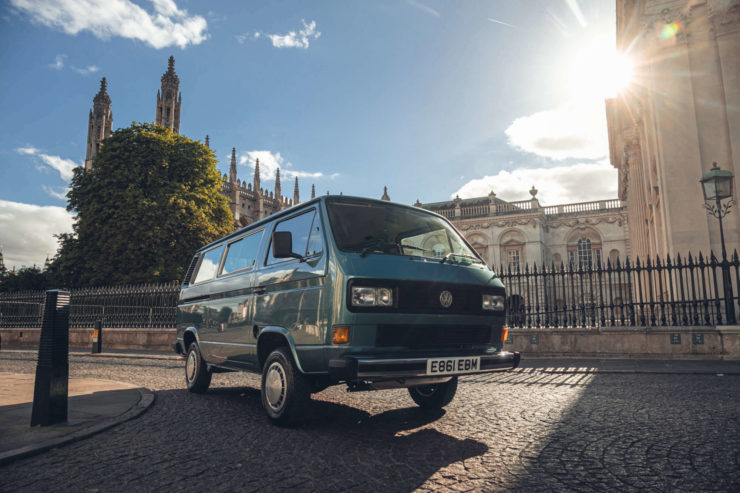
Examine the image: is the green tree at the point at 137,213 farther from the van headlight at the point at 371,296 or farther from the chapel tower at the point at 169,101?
the chapel tower at the point at 169,101

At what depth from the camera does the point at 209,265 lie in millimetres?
6340

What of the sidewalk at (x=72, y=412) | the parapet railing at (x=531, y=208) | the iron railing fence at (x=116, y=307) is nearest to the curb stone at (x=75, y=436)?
the sidewalk at (x=72, y=412)

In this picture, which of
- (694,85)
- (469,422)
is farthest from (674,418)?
(694,85)

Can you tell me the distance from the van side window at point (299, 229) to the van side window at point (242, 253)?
452 millimetres

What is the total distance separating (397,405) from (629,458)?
2.56 metres

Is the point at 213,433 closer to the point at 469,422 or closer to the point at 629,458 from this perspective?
the point at 469,422

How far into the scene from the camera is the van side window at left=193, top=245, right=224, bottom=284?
6094 millimetres

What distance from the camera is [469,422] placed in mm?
4242

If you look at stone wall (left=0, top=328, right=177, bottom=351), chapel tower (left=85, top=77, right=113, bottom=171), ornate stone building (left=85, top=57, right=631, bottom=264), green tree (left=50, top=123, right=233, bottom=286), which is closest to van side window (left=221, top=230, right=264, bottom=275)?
stone wall (left=0, top=328, right=177, bottom=351)

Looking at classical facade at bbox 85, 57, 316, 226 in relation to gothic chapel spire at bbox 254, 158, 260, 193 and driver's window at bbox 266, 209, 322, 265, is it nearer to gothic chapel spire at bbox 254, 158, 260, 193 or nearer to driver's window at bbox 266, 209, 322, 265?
gothic chapel spire at bbox 254, 158, 260, 193

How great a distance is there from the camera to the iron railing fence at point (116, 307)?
50.1ft

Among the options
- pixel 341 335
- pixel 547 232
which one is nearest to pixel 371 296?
pixel 341 335

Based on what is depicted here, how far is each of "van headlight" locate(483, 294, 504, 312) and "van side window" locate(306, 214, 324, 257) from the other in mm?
→ 1574

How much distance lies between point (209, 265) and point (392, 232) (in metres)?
3.19
